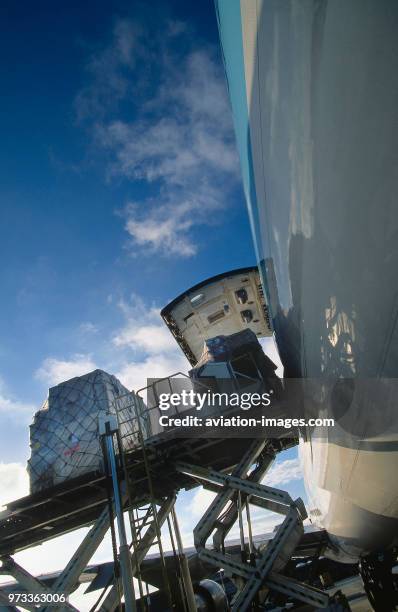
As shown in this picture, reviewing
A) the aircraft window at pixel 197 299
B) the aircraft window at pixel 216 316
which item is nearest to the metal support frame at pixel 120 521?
the aircraft window at pixel 197 299

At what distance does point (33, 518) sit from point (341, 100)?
35.4 feet

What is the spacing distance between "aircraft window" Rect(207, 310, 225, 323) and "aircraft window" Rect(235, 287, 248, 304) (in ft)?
2.51

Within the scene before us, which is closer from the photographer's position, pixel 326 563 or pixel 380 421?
pixel 380 421

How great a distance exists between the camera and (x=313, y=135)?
1.72 m

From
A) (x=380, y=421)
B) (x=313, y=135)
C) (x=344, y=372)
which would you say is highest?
(x=313, y=135)

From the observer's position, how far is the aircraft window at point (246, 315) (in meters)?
12.8

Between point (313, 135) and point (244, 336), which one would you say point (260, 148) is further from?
point (244, 336)

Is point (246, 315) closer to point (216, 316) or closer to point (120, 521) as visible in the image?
point (216, 316)

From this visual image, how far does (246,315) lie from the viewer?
12.9m

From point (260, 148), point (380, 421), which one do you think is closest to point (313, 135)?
point (260, 148)

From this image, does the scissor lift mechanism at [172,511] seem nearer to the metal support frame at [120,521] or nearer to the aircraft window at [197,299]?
the metal support frame at [120,521]

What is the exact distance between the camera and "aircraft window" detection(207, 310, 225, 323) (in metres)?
12.4

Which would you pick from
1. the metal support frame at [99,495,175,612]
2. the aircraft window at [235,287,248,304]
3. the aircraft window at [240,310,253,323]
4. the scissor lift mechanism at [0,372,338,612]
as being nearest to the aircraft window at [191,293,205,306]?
the aircraft window at [235,287,248,304]

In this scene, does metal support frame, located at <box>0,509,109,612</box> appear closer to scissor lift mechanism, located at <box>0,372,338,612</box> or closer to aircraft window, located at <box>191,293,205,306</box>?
scissor lift mechanism, located at <box>0,372,338,612</box>
